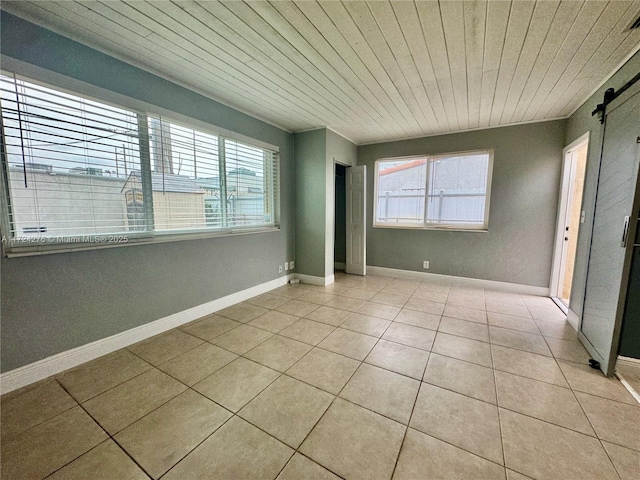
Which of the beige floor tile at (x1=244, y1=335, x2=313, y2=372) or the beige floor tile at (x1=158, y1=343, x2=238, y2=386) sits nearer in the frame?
the beige floor tile at (x1=158, y1=343, x2=238, y2=386)

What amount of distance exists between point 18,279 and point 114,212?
747 mm

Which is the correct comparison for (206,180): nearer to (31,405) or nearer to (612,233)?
(31,405)

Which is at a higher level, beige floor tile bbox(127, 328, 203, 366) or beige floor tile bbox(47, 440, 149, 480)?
beige floor tile bbox(127, 328, 203, 366)

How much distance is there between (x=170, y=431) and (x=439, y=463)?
57.7 inches

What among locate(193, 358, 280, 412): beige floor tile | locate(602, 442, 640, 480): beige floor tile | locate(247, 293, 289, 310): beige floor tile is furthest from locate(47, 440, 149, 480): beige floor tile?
locate(602, 442, 640, 480): beige floor tile

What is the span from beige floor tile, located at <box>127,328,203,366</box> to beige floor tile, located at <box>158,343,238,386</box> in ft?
0.28

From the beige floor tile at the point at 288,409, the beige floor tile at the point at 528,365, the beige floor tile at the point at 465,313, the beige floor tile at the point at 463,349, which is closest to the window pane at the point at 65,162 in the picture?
the beige floor tile at the point at 288,409

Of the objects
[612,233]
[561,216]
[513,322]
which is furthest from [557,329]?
[561,216]

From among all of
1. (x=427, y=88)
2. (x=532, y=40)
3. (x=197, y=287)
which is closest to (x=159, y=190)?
(x=197, y=287)

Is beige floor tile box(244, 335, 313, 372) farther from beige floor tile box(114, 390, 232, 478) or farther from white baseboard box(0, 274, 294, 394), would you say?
white baseboard box(0, 274, 294, 394)

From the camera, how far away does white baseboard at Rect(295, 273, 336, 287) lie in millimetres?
4176

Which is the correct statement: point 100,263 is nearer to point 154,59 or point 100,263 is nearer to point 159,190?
point 159,190

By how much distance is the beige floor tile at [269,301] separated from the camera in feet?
11.0

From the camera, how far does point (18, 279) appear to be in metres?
1.75
